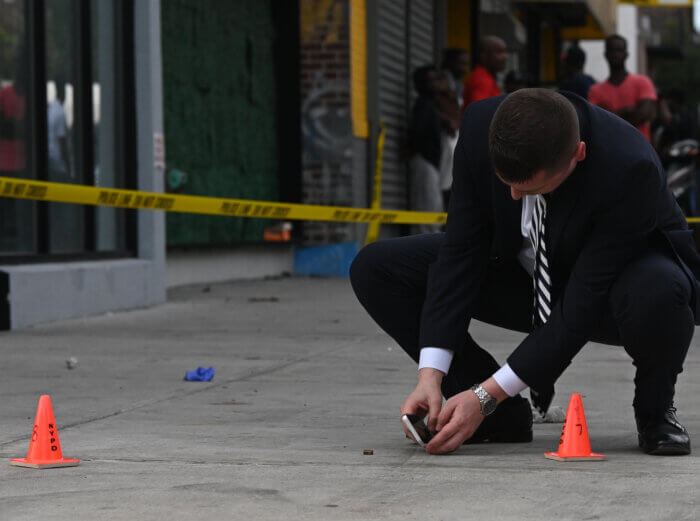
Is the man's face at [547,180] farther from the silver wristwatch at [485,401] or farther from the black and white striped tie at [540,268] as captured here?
the silver wristwatch at [485,401]

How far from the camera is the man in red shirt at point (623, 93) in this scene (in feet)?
44.6

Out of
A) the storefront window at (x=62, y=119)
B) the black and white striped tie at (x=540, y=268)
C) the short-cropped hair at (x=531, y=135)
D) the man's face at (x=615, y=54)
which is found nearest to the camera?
the short-cropped hair at (x=531, y=135)

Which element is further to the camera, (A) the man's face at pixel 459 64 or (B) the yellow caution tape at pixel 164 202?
(A) the man's face at pixel 459 64

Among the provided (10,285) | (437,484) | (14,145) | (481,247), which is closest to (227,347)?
(10,285)

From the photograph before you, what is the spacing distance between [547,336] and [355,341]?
407 cm

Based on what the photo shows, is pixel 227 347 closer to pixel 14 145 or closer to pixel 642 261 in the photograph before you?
pixel 14 145

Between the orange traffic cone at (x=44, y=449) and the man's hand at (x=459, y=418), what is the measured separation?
1048mm

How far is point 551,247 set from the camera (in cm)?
418

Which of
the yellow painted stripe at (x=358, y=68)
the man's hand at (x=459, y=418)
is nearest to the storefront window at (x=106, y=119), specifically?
the yellow painted stripe at (x=358, y=68)

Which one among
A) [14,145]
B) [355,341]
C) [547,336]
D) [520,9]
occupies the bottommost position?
[355,341]

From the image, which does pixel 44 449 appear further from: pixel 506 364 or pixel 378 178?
pixel 378 178

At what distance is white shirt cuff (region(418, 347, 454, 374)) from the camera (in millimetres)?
4215

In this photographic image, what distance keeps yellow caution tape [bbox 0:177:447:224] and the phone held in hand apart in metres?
4.14

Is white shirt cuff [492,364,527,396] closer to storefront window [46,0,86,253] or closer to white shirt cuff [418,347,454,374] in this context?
white shirt cuff [418,347,454,374]
